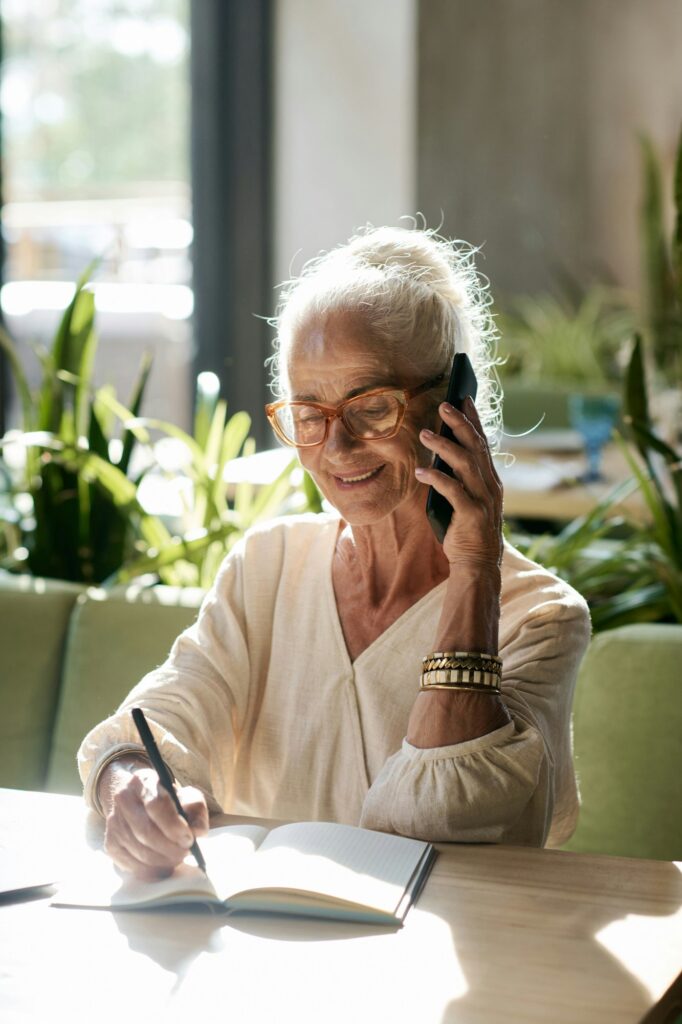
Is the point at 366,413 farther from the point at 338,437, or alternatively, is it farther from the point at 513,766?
the point at 513,766

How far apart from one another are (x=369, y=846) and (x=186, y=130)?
13.7 ft

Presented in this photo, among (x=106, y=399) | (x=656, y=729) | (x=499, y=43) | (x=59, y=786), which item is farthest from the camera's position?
(x=499, y=43)

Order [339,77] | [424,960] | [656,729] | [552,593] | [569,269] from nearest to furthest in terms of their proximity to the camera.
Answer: [424,960], [552,593], [656,729], [339,77], [569,269]

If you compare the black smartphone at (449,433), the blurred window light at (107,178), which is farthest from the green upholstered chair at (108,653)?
the blurred window light at (107,178)

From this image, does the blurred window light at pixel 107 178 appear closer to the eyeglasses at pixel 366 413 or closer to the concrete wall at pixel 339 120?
the concrete wall at pixel 339 120

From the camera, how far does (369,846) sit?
125 centimetres

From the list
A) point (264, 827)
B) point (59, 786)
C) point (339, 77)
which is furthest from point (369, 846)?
point (339, 77)

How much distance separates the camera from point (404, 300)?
5.16 ft

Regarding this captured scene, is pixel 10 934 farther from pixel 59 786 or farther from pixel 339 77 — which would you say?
pixel 339 77

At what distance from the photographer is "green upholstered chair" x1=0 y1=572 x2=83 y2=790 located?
2.21m

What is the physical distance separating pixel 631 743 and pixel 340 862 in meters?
0.87

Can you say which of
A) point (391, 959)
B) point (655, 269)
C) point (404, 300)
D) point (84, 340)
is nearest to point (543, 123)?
point (655, 269)

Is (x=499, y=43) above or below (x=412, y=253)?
above

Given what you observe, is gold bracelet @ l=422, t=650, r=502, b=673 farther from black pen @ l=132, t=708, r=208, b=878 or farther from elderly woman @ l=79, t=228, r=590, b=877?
black pen @ l=132, t=708, r=208, b=878
